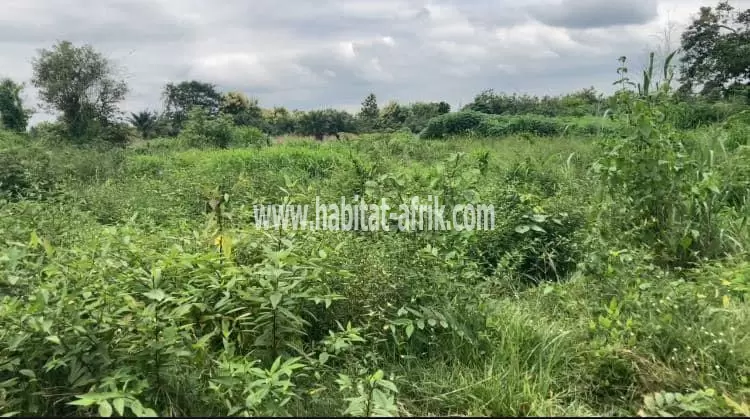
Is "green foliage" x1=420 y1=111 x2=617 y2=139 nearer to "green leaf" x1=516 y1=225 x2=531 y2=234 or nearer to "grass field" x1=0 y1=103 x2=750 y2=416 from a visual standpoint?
"green leaf" x1=516 y1=225 x2=531 y2=234

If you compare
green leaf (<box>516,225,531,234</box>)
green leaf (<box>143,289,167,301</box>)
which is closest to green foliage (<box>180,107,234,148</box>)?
green leaf (<box>516,225,531,234</box>)

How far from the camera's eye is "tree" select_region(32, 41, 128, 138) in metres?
17.2

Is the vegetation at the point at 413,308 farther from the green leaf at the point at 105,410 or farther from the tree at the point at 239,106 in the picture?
the tree at the point at 239,106

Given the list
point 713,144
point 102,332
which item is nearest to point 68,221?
point 102,332

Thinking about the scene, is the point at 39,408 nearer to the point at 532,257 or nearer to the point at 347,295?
the point at 347,295

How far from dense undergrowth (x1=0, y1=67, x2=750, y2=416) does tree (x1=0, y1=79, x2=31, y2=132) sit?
18898 millimetres

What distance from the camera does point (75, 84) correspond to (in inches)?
688

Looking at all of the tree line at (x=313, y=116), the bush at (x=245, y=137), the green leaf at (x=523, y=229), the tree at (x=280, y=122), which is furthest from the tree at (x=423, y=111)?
the green leaf at (x=523, y=229)

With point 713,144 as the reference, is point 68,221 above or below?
below

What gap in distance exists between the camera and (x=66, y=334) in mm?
1806

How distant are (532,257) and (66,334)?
101 inches

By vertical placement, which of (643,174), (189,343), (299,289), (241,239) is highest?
(643,174)

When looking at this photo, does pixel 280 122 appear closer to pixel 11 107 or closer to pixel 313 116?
pixel 313 116

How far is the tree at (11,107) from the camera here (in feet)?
60.8
